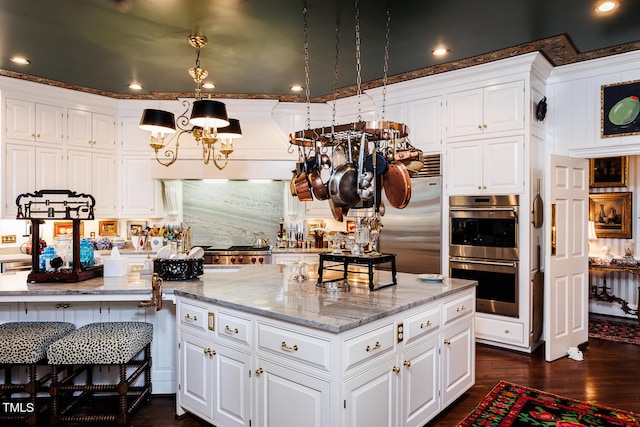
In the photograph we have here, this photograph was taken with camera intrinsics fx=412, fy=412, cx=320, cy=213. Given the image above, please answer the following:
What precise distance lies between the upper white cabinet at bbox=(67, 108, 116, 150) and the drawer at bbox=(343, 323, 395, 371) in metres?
4.77

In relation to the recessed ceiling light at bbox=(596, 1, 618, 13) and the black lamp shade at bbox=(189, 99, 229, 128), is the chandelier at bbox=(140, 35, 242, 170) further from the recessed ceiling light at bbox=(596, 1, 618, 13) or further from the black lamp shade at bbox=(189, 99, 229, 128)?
Result: the recessed ceiling light at bbox=(596, 1, 618, 13)

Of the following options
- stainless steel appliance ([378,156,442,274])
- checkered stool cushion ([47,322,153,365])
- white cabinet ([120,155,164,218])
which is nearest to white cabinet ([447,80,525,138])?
stainless steel appliance ([378,156,442,274])

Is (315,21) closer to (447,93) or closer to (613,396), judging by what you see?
(447,93)

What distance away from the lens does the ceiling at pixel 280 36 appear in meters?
2.99

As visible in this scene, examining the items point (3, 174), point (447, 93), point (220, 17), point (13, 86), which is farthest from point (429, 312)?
point (13, 86)

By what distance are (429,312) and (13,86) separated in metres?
5.09

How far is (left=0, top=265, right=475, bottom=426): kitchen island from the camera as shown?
1959mm

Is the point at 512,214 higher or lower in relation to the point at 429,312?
higher

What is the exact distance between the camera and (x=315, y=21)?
A: 10.5 feet

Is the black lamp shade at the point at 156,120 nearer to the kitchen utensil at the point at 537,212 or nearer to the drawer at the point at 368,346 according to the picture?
the drawer at the point at 368,346

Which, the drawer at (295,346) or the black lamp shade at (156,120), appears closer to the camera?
the drawer at (295,346)

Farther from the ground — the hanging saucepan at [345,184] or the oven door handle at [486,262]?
the hanging saucepan at [345,184]

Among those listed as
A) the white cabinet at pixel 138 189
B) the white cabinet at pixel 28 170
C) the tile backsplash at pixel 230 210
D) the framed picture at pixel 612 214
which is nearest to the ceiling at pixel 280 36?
the white cabinet at pixel 28 170

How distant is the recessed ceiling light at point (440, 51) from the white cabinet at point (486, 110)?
0.68 metres
